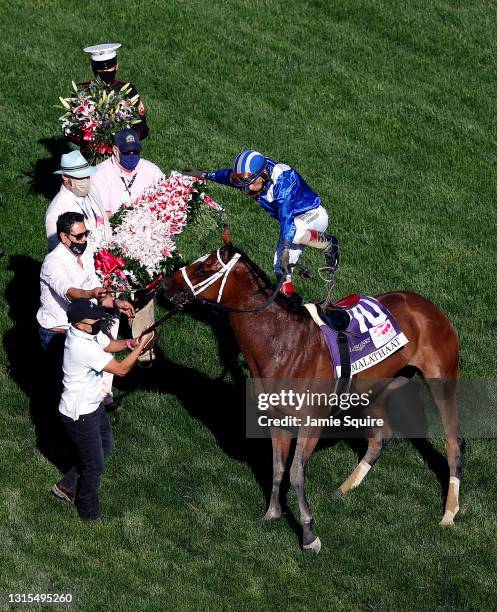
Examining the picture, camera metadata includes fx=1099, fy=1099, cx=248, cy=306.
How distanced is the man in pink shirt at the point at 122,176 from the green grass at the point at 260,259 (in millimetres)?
2047

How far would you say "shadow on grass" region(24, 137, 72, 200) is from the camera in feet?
51.5

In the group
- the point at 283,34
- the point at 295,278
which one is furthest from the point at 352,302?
the point at 283,34

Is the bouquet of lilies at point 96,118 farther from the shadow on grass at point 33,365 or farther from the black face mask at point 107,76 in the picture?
the shadow on grass at point 33,365

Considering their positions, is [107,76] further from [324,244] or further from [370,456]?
[370,456]

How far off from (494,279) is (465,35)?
6787mm

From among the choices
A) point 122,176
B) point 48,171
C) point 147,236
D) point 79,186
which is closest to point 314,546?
point 147,236

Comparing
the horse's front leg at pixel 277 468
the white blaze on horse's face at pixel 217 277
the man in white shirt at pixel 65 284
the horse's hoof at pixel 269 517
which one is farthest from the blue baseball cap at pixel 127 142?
the horse's hoof at pixel 269 517

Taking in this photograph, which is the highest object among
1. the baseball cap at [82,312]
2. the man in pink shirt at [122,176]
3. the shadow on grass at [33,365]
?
the baseball cap at [82,312]

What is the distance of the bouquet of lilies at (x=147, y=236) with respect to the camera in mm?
10445

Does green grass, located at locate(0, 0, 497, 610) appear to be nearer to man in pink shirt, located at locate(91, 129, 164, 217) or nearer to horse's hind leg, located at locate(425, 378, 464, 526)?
horse's hind leg, located at locate(425, 378, 464, 526)

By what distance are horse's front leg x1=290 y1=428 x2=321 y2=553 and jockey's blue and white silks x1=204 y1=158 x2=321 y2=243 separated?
91.2 inches

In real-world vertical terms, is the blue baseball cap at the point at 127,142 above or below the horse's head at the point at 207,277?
below

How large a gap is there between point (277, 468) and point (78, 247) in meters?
2.77

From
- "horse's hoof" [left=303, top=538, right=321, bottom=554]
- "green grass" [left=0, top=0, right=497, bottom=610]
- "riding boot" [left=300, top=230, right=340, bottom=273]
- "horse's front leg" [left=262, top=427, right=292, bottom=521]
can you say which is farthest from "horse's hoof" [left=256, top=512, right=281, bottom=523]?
"riding boot" [left=300, top=230, right=340, bottom=273]
